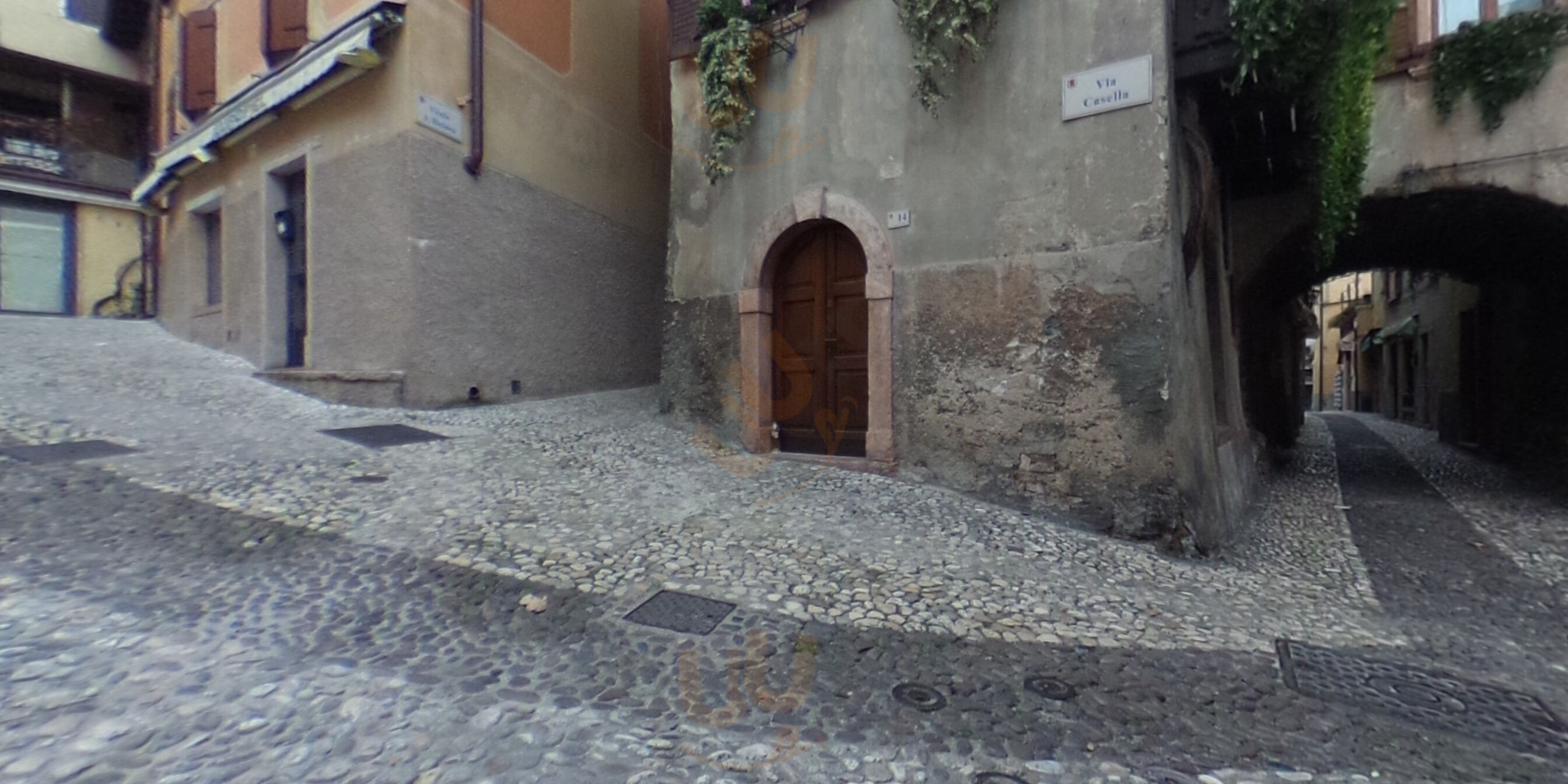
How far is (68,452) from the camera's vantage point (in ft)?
14.4

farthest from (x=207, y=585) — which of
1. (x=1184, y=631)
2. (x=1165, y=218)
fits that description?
(x=1165, y=218)

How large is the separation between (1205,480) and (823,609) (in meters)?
3.18

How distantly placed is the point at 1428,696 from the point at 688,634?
3.06 m

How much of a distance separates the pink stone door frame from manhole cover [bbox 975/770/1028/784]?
3563mm

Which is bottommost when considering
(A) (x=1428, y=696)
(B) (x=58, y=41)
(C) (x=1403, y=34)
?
(A) (x=1428, y=696)

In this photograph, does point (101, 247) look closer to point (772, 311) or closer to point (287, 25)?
point (287, 25)

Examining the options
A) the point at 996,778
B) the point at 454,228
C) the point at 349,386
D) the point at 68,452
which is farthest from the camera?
the point at 454,228

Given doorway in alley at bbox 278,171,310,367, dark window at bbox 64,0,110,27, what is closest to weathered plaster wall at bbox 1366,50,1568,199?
doorway in alley at bbox 278,171,310,367

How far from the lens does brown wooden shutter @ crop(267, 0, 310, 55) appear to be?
7442 millimetres

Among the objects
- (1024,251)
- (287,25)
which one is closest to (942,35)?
(1024,251)

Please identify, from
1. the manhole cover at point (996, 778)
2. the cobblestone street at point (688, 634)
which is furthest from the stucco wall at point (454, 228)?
the manhole cover at point (996, 778)

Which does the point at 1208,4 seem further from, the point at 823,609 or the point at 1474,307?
the point at 1474,307

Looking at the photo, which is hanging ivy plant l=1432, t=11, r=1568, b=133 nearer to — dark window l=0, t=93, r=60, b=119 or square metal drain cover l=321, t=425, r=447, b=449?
square metal drain cover l=321, t=425, r=447, b=449

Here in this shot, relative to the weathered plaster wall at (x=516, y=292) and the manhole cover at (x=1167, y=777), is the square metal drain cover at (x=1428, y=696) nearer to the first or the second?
the manhole cover at (x=1167, y=777)
